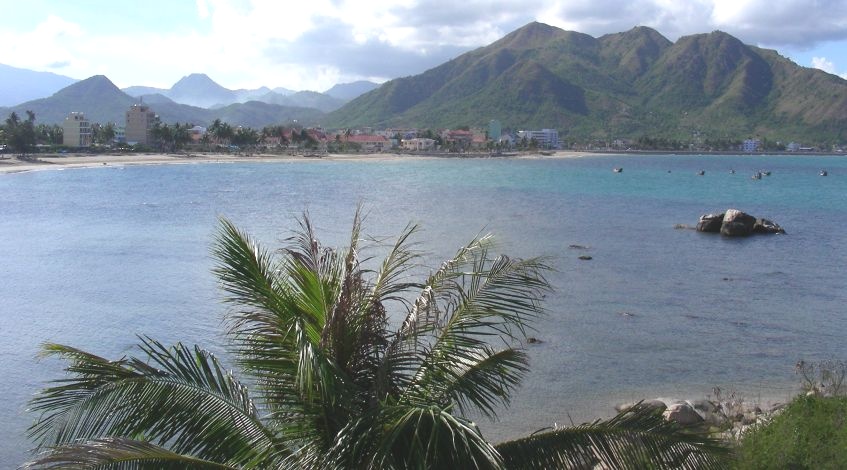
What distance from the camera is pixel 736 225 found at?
4666 centimetres

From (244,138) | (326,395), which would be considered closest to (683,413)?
(326,395)

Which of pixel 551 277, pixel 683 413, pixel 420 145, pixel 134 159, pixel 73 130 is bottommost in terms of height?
pixel 551 277

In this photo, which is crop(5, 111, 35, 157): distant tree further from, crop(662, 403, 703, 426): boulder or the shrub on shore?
the shrub on shore

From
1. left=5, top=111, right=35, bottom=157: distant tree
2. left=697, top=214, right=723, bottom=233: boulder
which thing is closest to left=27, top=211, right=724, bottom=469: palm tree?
left=697, top=214, right=723, bottom=233: boulder

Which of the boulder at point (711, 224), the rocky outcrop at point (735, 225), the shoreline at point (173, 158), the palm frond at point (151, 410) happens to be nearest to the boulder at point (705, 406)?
the palm frond at point (151, 410)

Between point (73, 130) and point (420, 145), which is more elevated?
point (73, 130)

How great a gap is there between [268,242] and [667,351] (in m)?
21.9

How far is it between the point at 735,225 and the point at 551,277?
21.2m

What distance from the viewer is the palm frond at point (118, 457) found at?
4973 millimetres

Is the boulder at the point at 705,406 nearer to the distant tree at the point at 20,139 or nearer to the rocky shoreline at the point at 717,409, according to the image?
the rocky shoreline at the point at 717,409

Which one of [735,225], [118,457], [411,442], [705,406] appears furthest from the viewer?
[735,225]

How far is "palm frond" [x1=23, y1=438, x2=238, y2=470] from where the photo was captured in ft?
16.3

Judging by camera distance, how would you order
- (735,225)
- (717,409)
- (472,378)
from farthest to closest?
(735,225)
(717,409)
(472,378)

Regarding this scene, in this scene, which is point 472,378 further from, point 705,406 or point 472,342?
point 705,406
